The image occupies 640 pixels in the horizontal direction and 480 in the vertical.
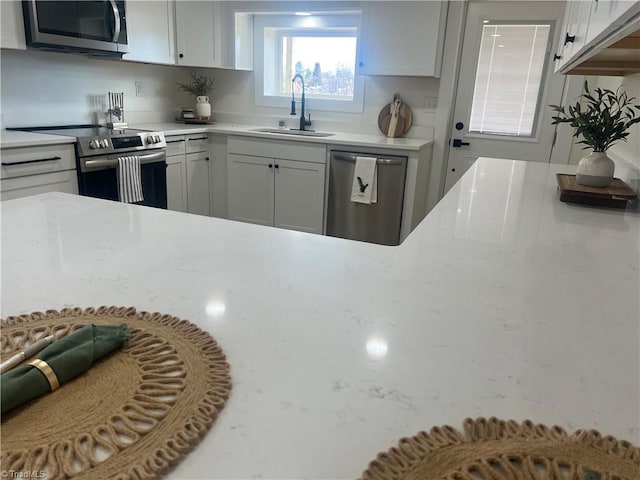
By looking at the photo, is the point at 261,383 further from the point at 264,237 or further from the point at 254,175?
the point at 254,175

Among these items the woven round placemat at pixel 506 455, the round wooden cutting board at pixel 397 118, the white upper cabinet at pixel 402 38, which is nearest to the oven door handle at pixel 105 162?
the white upper cabinet at pixel 402 38

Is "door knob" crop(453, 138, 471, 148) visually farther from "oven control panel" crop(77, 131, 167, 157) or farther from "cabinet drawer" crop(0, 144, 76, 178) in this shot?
"cabinet drawer" crop(0, 144, 76, 178)

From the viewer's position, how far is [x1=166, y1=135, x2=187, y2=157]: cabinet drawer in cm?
367

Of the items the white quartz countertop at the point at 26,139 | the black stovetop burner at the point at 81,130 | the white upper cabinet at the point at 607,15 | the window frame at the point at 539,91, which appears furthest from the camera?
the window frame at the point at 539,91

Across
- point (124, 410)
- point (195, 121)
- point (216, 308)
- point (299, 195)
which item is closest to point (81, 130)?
point (195, 121)

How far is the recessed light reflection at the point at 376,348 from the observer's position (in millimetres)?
667

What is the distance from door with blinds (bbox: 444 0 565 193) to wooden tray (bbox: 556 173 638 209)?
1.94 meters

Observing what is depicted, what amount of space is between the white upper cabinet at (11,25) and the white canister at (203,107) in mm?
1729

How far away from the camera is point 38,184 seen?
2.69m

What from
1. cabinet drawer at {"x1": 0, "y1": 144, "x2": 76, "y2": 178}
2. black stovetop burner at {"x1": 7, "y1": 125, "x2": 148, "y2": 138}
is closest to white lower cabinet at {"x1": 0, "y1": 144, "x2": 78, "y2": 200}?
cabinet drawer at {"x1": 0, "y1": 144, "x2": 76, "y2": 178}

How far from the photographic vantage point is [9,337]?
67 centimetres

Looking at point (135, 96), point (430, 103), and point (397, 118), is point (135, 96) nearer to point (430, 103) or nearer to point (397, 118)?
point (397, 118)

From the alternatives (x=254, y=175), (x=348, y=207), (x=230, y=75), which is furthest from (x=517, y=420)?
(x=230, y=75)

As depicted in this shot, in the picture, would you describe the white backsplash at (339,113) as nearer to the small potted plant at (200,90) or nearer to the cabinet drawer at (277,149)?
the small potted plant at (200,90)
